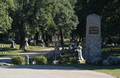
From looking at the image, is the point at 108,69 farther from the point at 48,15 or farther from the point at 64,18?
the point at 64,18

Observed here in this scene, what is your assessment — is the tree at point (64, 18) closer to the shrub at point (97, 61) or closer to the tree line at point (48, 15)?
the tree line at point (48, 15)

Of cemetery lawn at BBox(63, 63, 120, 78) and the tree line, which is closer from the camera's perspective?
cemetery lawn at BBox(63, 63, 120, 78)

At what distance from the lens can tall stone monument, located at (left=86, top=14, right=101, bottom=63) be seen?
1520 centimetres

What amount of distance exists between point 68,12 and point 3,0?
91.4ft

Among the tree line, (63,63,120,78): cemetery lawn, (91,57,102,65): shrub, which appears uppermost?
the tree line

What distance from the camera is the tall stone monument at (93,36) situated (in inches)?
Answer: 599

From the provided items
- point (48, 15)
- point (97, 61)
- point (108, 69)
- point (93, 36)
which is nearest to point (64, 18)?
point (48, 15)

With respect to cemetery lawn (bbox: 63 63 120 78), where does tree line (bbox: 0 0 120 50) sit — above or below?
above

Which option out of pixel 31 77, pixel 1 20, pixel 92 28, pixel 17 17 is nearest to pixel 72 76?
pixel 31 77

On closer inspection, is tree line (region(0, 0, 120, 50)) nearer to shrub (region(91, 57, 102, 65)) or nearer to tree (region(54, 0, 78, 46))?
tree (region(54, 0, 78, 46))

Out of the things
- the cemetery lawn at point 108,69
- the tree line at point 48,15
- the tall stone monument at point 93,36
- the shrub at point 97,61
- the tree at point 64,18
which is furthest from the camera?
the tree at point 64,18

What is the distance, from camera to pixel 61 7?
163 feet

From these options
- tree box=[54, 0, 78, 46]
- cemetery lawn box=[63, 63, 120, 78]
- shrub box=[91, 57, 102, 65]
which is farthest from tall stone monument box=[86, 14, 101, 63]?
tree box=[54, 0, 78, 46]

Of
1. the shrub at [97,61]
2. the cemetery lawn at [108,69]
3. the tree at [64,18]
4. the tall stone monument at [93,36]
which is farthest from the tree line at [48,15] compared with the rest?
the cemetery lawn at [108,69]
